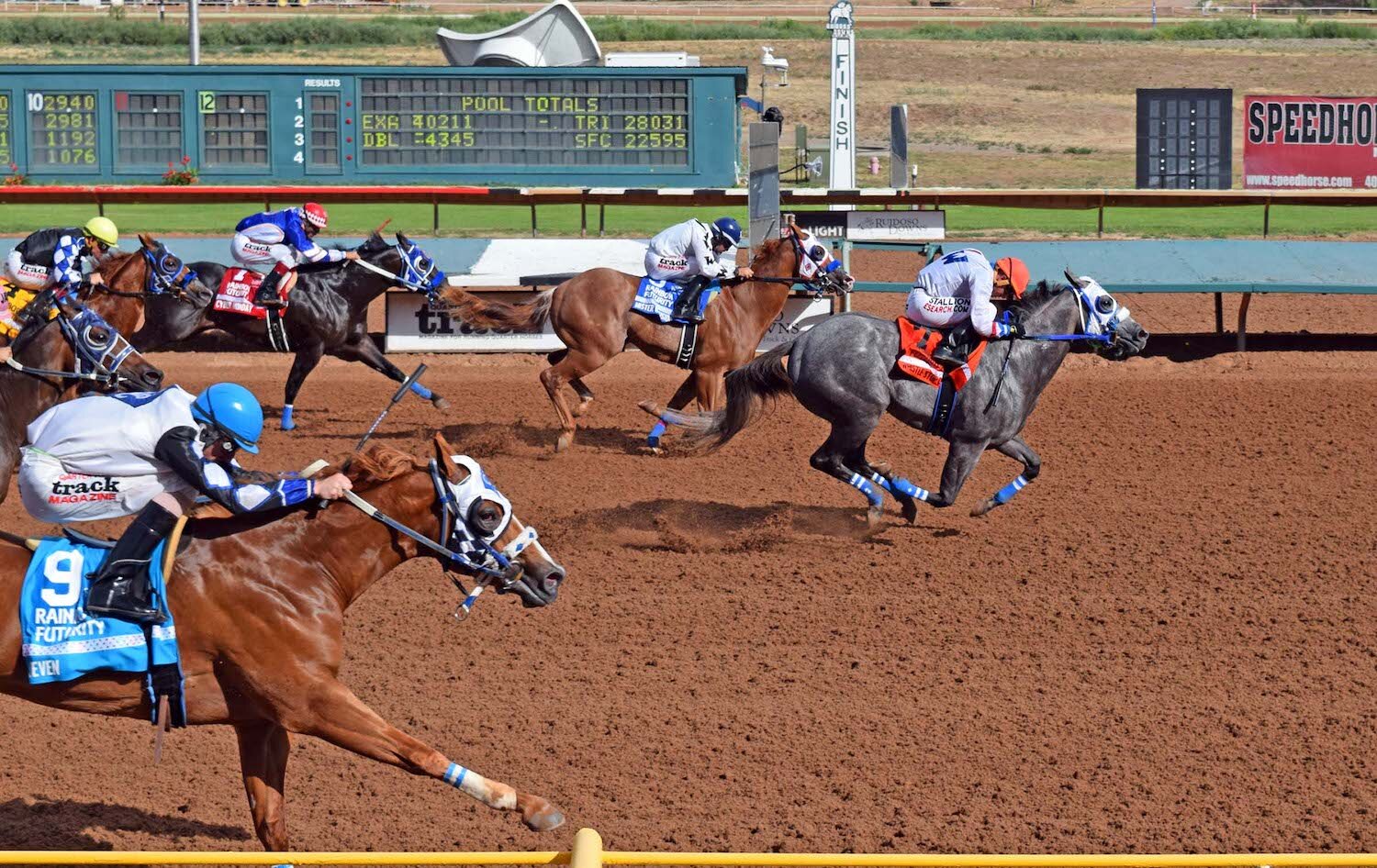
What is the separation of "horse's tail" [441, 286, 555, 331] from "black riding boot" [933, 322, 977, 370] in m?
3.98

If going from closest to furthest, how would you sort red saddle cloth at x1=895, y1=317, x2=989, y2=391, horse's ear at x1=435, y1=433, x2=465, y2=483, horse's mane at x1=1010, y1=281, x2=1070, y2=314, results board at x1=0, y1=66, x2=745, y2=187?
horse's ear at x1=435, y1=433, x2=465, y2=483 → red saddle cloth at x1=895, y1=317, x2=989, y2=391 → horse's mane at x1=1010, y1=281, x2=1070, y2=314 → results board at x1=0, y1=66, x2=745, y2=187

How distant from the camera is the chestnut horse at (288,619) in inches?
210

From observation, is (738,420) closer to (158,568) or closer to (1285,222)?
(158,568)

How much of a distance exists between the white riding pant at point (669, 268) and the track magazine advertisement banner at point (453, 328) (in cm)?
346

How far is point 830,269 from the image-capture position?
12.7 meters

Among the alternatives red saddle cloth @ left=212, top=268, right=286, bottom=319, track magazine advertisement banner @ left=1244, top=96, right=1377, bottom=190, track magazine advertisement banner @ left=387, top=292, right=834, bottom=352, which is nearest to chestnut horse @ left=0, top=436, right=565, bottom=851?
red saddle cloth @ left=212, top=268, right=286, bottom=319

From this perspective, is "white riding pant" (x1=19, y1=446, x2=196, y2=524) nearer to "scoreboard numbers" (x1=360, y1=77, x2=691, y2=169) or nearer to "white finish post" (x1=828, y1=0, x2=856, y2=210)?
"white finish post" (x1=828, y1=0, x2=856, y2=210)

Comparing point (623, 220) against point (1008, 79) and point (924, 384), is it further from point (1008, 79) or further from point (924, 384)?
point (1008, 79)

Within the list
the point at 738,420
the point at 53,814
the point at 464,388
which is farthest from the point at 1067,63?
the point at 53,814

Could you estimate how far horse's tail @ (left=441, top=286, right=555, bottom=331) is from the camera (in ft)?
42.1

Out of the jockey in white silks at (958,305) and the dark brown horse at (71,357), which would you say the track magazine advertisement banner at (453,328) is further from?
the jockey in white silks at (958,305)

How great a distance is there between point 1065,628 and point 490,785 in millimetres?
4074

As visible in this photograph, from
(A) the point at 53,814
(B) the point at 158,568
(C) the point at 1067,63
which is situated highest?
(C) the point at 1067,63

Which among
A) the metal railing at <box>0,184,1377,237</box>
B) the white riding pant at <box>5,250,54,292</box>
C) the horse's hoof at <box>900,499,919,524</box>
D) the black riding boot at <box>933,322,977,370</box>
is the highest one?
the metal railing at <box>0,184,1377,237</box>
